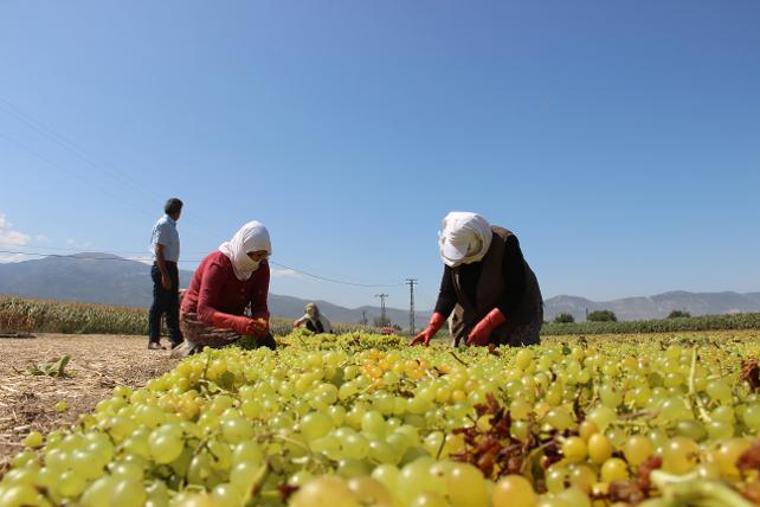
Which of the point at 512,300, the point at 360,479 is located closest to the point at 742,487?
the point at 360,479

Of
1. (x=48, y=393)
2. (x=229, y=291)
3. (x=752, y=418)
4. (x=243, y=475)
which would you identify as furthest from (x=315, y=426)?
(x=229, y=291)

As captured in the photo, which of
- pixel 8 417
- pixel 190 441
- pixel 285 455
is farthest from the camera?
pixel 8 417

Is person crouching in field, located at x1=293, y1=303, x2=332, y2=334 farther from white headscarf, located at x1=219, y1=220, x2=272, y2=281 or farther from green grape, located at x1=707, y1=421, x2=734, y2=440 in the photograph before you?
green grape, located at x1=707, y1=421, x2=734, y2=440

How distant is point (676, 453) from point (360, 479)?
0.46m

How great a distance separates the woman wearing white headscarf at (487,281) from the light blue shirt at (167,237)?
495cm

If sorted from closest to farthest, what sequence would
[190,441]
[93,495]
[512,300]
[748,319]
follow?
[93,495] < [190,441] < [512,300] < [748,319]

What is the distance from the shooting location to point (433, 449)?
991mm

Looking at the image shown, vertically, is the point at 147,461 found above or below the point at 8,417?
above

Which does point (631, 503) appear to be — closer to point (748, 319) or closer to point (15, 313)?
point (15, 313)

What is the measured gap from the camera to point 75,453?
0.92 m

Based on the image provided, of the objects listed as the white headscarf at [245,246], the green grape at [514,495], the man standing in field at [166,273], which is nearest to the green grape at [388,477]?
the green grape at [514,495]

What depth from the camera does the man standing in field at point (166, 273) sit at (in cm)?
863

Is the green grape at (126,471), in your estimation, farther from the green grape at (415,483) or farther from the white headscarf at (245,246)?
the white headscarf at (245,246)

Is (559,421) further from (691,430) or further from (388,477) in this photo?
(388,477)
